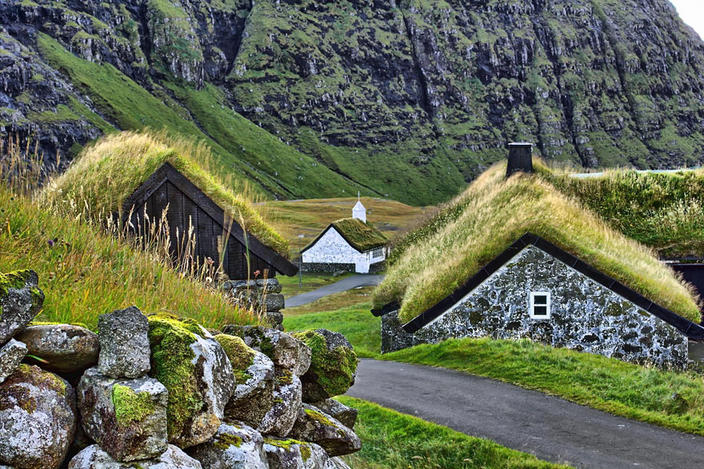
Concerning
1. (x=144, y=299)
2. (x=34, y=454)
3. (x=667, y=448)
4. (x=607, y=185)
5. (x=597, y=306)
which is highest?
(x=607, y=185)

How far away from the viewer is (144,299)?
5.11m

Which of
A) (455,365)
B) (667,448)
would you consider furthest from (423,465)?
(455,365)

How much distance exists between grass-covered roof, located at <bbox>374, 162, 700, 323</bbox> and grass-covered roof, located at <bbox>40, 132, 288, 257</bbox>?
13064mm

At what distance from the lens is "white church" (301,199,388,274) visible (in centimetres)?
7869

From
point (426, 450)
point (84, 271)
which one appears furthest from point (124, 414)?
point (426, 450)

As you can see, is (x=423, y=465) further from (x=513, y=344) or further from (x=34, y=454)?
(x=513, y=344)

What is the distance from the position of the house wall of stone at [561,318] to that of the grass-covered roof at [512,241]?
0.66 m

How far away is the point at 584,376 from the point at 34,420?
15.1 meters

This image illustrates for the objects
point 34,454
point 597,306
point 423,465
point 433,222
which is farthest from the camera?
point 433,222

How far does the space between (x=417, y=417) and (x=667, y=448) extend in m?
4.52

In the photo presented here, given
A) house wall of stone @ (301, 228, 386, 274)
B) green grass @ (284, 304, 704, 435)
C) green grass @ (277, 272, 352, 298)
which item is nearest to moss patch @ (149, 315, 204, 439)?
green grass @ (284, 304, 704, 435)

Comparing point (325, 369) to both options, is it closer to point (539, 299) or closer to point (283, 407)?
point (283, 407)

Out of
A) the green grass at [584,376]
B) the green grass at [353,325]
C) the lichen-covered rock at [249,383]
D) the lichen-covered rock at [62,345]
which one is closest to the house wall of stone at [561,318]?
the green grass at [584,376]

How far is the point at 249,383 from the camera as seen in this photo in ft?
15.0
